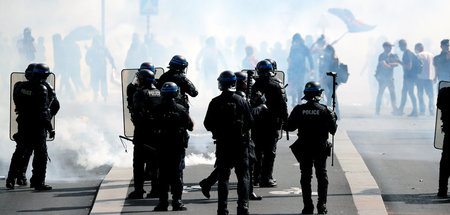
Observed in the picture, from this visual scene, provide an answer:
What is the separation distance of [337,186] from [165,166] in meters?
2.73

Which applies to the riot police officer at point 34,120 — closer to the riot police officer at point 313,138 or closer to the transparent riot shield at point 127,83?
the transparent riot shield at point 127,83

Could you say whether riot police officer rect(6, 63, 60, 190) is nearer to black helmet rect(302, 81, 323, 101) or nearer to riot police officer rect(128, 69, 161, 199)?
riot police officer rect(128, 69, 161, 199)

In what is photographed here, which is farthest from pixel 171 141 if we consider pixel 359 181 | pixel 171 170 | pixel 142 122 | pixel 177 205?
pixel 359 181

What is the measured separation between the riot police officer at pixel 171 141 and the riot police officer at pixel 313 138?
1125 millimetres

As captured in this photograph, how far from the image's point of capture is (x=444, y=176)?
36.9 feet

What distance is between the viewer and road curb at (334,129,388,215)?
1045 centimetres

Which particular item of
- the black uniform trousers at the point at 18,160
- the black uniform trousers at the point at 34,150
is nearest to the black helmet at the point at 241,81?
the black uniform trousers at the point at 34,150

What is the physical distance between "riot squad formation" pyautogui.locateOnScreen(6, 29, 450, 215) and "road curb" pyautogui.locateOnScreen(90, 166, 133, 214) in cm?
30

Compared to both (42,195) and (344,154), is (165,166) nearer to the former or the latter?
(42,195)

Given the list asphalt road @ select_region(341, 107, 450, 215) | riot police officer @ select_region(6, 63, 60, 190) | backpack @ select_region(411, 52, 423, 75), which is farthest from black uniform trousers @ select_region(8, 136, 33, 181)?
backpack @ select_region(411, 52, 423, 75)

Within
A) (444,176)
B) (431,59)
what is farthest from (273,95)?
(431,59)

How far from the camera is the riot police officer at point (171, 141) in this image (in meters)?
9.99

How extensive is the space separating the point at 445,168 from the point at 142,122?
357 centimetres

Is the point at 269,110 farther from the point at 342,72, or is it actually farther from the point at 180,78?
the point at 342,72
